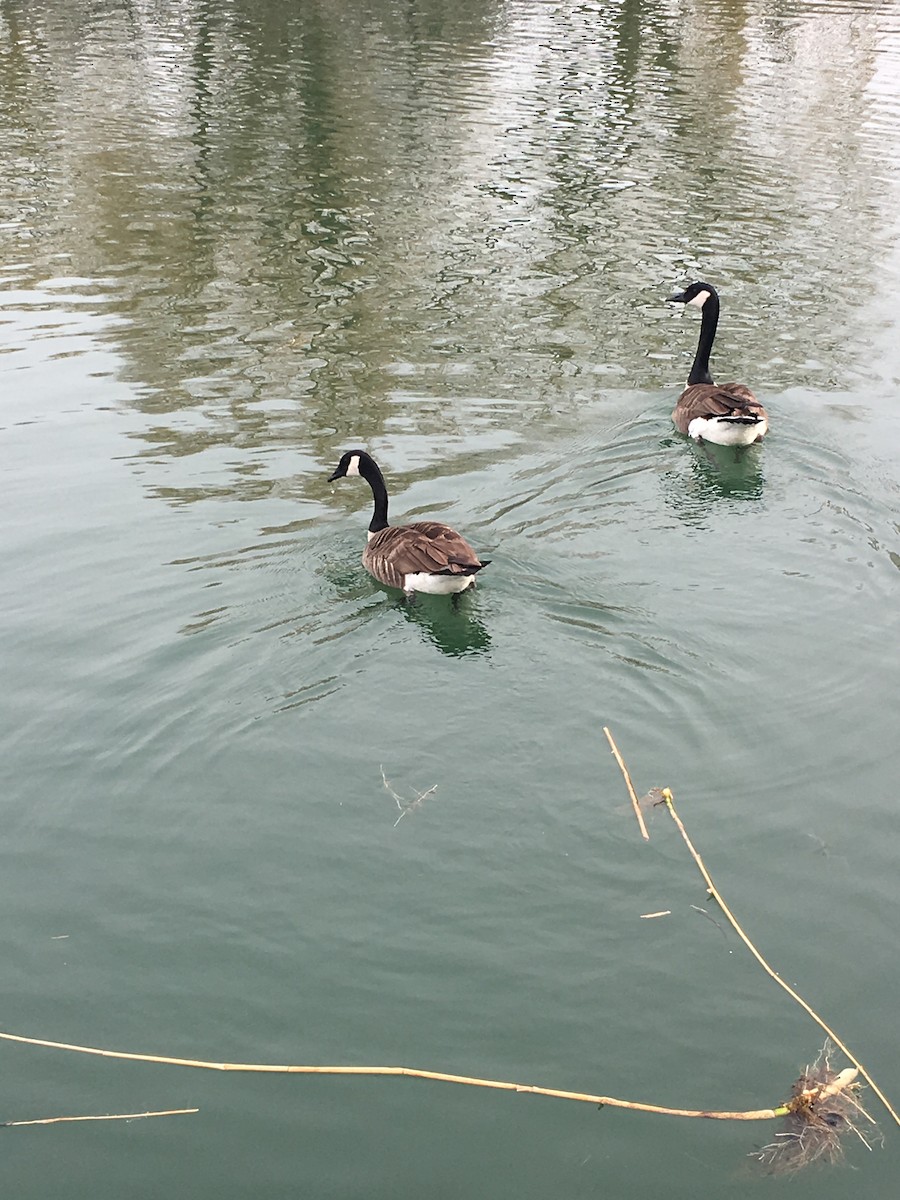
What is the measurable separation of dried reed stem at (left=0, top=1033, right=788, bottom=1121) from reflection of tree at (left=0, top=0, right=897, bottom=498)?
711cm

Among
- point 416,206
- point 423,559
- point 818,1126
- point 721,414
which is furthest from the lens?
point 416,206

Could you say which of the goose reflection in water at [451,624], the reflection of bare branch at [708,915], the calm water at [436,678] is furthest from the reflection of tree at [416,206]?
the reflection of bare branch at [708,915]

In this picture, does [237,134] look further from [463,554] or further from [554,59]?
[463,554]

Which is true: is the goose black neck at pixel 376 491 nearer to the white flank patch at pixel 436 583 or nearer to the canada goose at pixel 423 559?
the canada goose at pixel 423 559

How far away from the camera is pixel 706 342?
14.9 m

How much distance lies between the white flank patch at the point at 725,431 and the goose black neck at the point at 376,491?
3871mm

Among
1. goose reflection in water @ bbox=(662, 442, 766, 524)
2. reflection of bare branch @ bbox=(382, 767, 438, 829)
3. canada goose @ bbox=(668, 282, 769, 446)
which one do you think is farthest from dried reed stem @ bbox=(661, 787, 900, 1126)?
canada goose @ bbox=(668, 282, 769, 446)

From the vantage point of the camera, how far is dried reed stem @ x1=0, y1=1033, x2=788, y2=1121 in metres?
6.11

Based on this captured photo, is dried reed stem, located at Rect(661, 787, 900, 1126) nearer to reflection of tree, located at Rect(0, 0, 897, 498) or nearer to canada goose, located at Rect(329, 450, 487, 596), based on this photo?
canada goose, located at Rect(329, 450, 487, 596)

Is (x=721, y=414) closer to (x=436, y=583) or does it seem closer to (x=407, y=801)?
(x=436, y=583)

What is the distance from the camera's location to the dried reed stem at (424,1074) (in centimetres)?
611

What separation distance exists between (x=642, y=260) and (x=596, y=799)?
43.7 feet

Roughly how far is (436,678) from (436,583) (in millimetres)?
976

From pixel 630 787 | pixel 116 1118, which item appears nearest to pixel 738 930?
pixel 630 787
